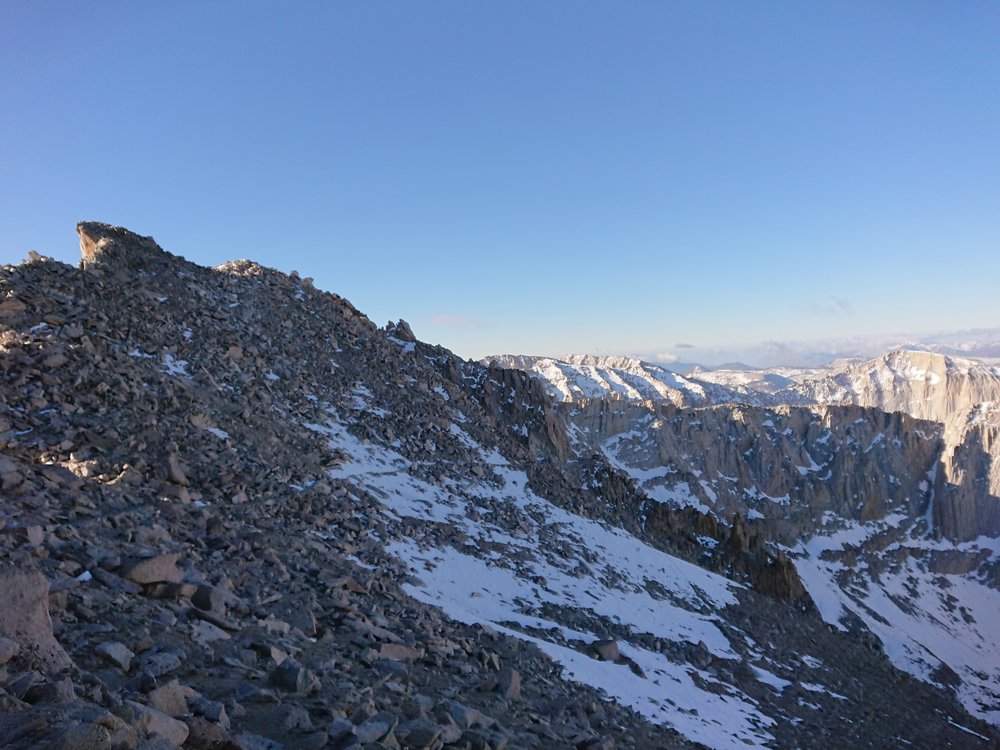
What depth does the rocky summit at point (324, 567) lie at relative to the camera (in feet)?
23.7

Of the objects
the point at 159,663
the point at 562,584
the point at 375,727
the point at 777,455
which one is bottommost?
the point at 777,455

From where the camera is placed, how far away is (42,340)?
20797 millimetres

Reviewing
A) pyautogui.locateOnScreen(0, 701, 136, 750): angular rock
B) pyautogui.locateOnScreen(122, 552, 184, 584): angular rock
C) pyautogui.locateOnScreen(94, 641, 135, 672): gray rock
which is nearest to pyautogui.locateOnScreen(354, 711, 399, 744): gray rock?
pyautogui.locateOnScreen(94, 641, 135, 672): gray rock

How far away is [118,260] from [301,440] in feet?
56.2

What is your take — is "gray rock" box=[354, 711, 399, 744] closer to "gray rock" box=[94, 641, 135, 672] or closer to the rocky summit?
the rocky summit

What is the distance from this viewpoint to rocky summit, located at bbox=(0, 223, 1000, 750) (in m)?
7.22

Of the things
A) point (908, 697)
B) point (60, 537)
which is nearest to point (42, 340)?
point (60, 537)

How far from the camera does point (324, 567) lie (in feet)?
52.2

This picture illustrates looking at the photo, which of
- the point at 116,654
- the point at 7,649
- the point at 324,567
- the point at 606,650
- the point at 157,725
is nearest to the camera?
the point at 157,725

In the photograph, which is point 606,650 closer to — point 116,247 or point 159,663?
point 159,663

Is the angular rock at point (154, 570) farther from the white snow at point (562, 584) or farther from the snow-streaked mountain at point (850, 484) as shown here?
the snow-streaked mountain at point (850, 484)

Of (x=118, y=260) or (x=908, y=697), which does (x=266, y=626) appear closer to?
(x=118, y=260)

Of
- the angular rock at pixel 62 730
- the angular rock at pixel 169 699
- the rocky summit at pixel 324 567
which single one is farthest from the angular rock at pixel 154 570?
the angular rock at pixel 62 730

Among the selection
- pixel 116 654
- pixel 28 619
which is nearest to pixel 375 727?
pixel 116 654
